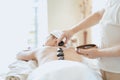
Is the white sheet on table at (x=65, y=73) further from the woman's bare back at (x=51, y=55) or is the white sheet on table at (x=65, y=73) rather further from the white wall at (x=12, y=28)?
the white wall at (x=12, y=28)

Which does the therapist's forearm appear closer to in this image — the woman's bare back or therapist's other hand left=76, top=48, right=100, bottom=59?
therapist's other hand left=76, top=48, right=100, bottom=59

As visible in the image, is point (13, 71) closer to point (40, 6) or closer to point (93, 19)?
point (93, 19)

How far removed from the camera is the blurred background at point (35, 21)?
9.20 ft

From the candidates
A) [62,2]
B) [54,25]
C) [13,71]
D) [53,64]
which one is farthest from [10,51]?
[53,64]

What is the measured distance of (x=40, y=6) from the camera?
10.4 feet

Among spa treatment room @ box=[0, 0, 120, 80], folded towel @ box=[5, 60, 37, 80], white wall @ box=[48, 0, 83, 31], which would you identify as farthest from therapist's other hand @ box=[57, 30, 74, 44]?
white wall @ box=[48, 0, 83, 31]

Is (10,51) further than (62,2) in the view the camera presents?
No

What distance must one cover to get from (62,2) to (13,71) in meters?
1.90

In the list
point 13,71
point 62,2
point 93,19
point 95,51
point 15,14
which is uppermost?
point 62,2

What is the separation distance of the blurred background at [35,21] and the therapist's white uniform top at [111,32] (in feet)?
4.91

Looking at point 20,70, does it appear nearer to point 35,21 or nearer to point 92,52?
point 92,52

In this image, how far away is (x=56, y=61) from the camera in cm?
120

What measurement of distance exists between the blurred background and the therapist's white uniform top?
1.50m

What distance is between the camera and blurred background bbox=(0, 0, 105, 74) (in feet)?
9.20
